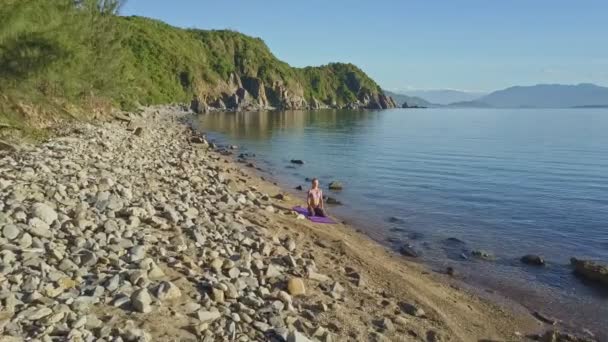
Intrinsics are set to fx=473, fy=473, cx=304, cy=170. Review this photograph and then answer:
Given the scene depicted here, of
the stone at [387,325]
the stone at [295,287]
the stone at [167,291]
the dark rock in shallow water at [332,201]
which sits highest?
the stone at [167,291]

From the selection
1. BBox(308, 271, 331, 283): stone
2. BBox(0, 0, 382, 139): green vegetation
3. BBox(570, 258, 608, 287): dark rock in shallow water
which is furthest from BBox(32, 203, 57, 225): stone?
BBox(570, 258, 608, 287): dark rock in shallow water

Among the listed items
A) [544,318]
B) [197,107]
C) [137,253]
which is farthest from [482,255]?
[197,107]

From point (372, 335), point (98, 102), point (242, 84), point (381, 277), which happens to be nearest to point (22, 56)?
point (381, 277)

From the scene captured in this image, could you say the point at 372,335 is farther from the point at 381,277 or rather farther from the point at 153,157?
the point at 153,157

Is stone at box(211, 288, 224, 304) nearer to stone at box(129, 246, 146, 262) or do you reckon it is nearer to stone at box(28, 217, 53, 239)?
stone at box(129, 246, 146, 262)

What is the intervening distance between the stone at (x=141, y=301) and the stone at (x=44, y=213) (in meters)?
3.80

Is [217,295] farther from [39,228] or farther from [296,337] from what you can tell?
[39,228]

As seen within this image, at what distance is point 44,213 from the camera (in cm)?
1005

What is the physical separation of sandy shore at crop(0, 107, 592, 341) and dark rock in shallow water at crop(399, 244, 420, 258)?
65 centimetres

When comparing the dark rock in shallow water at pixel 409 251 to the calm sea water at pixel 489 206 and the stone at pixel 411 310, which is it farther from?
Result: the stone at pixel 411 310

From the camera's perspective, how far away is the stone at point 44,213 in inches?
390

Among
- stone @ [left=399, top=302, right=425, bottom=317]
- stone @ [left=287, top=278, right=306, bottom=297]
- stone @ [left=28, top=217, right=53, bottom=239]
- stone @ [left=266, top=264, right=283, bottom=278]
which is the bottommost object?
stone @ [left=399, top=302, right=425, bottom=317]

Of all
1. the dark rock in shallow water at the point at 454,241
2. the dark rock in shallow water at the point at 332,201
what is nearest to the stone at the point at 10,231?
the dark rock in shallow water at the point at 454,241

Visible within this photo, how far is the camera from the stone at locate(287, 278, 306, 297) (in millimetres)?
9516
